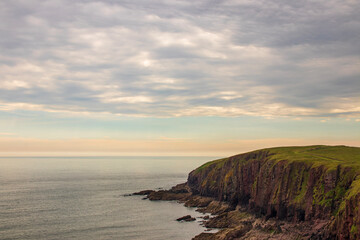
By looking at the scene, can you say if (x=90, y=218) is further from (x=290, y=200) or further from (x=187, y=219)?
(x=290, y=200)

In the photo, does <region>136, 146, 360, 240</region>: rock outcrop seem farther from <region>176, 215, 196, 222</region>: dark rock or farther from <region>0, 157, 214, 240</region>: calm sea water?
<region>0, 157, 214, 240</region>: calm sea water

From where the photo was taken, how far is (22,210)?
115 metres

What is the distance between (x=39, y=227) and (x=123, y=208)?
36.8 m

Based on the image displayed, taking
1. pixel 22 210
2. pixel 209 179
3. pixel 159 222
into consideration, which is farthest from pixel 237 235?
pixel 22 210

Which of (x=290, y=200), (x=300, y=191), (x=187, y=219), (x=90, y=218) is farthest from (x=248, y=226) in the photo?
(x=90, y=218)

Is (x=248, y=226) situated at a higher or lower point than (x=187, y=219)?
higher

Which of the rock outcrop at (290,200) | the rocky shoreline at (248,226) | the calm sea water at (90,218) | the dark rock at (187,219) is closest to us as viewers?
the rock outcrop at (290,200)

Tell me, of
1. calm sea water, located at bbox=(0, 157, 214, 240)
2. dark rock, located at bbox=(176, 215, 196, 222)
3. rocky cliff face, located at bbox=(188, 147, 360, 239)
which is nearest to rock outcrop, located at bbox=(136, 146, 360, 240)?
rocky cliff face, located at bbox=(188, 147, 360, 239)

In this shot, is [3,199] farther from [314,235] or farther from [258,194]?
[314,235]

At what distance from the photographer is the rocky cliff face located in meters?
56.0

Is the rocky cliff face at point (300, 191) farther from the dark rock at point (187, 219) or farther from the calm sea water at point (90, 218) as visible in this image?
the calm sea water at point (90, 218)

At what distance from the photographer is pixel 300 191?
76.4 m

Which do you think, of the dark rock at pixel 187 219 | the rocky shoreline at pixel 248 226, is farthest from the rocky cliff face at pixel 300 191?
the dark rock at pixel 187 219

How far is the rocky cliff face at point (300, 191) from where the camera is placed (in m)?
56.0
